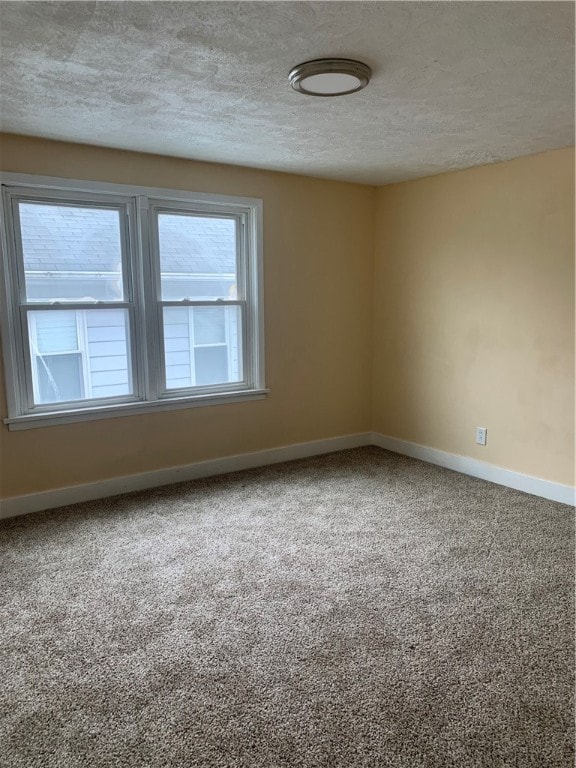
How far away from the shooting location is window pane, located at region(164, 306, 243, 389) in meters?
3.98

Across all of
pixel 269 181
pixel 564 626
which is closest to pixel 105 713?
pixel 564 626

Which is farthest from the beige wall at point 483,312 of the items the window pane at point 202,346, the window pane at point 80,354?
the window pane at point 80,354

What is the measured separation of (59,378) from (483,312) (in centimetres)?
303

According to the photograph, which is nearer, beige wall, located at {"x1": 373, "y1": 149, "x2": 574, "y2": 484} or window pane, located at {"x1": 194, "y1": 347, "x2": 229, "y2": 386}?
beige wall, located at {"x1": 373, "y1": 149, "x2": 574, "y2": 484}

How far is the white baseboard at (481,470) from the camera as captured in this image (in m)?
3.62

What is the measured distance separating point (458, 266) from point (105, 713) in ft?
11.9

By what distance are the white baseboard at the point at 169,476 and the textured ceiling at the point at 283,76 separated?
87.4 inches

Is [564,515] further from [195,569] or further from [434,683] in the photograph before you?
[195,569]

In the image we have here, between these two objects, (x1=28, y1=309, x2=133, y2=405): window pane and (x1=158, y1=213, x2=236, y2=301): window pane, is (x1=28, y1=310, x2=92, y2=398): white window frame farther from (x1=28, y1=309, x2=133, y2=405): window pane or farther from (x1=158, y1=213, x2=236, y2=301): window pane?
(x1=158, y1=213, x2=236, y2=301): window pane

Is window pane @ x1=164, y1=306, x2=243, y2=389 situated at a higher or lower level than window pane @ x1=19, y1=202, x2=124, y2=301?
lower

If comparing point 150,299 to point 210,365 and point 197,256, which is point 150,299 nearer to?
point 197,256

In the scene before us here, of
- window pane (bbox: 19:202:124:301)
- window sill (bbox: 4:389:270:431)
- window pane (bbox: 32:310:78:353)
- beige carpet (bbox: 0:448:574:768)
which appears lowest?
beige carpet (bbox: 0:448:574:768)

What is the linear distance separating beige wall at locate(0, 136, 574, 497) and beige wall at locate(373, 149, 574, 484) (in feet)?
0.03

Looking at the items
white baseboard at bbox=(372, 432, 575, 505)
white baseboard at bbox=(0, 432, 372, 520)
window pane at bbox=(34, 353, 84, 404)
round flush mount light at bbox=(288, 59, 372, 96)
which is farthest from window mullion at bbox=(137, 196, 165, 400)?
white baseboard at bbox=(372, 432, 575, 505)
